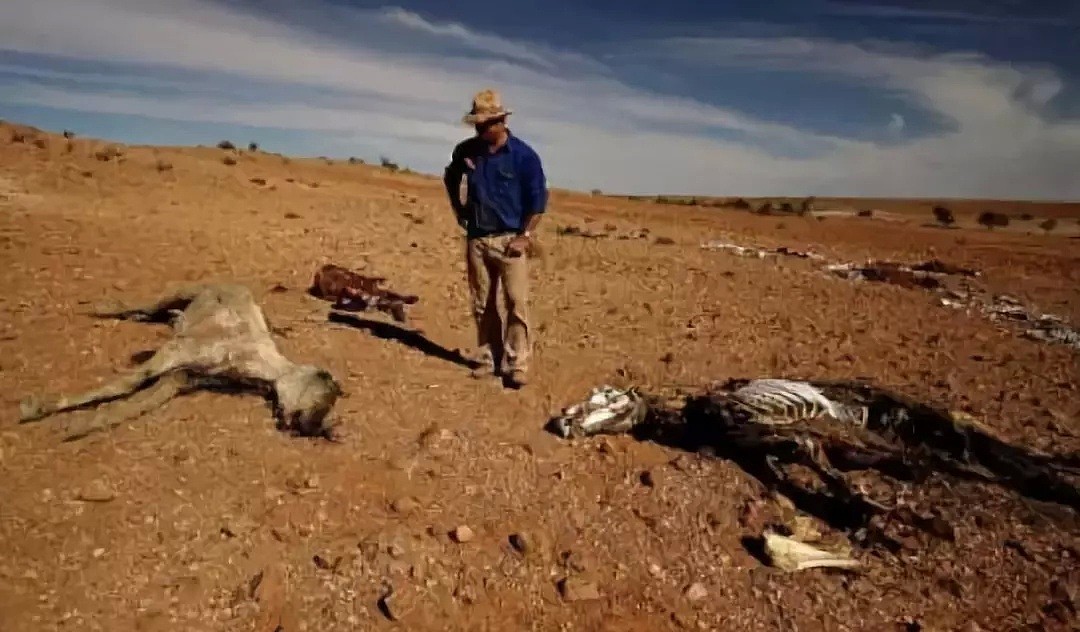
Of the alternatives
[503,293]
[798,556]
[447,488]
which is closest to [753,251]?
[503,293]

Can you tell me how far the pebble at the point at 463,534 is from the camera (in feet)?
12.7

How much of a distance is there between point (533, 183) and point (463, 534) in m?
2.36

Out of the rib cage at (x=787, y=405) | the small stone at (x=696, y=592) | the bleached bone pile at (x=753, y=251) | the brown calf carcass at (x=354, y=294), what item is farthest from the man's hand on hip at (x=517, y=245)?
the bleached bone pile at (x=753, y=251)

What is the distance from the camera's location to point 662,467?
4.59m

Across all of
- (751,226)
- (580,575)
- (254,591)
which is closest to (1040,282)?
(751,226)

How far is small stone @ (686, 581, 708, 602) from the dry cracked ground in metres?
0.01

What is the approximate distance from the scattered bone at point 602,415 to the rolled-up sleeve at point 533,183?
125 cm

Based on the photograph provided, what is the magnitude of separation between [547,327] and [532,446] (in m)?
2.52

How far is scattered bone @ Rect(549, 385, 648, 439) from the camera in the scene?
4.85 m

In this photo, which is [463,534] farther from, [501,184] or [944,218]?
[944,218]

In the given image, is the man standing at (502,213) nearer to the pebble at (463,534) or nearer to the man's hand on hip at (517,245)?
the man's hand on hip at (517,245)

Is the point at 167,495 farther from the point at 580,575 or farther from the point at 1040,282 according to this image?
the point at 1040,282

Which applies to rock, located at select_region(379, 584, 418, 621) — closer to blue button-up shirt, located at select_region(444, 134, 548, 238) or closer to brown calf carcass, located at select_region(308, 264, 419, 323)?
blue button-up shirt, located at select_region(444, 134, 548, 238)

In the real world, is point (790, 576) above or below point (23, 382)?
below
